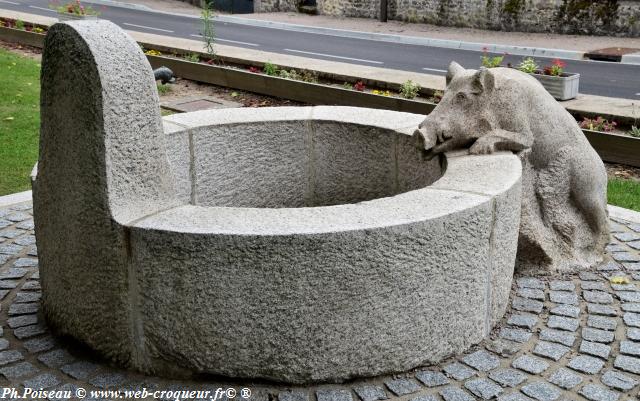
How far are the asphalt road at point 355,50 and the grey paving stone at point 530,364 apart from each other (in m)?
10.0

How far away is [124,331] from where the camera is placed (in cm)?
423

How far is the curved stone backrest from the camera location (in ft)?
13.5

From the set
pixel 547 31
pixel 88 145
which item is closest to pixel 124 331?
pixel 88 145

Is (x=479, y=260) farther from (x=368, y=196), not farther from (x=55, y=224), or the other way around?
(x=55, y=224)

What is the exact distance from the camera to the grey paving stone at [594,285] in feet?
17.5

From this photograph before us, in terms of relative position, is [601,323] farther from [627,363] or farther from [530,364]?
[530,364]

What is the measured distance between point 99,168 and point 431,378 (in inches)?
85.5

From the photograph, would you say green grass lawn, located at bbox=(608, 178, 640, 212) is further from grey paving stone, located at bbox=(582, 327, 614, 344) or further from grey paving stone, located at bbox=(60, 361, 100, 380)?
grey paving stone, located at bbox=(60, 361, 100, 380)

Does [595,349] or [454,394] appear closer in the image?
[454,394]

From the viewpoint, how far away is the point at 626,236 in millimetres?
6305

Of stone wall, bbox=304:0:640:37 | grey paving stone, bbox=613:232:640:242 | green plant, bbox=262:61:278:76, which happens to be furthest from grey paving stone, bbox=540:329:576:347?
stone wall, bbox=304:0:640:37

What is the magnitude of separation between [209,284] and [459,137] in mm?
2246

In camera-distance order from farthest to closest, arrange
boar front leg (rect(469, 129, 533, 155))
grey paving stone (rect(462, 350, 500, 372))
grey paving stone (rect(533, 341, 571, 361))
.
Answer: boar front leg (rect(469, 129, 533, 155))
grey paving stone (rect(533, 341, 571, 361))
grey paving stone (rect(462, 350, 500, 372))

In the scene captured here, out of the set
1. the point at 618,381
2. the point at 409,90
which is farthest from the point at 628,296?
the point at 409,90
